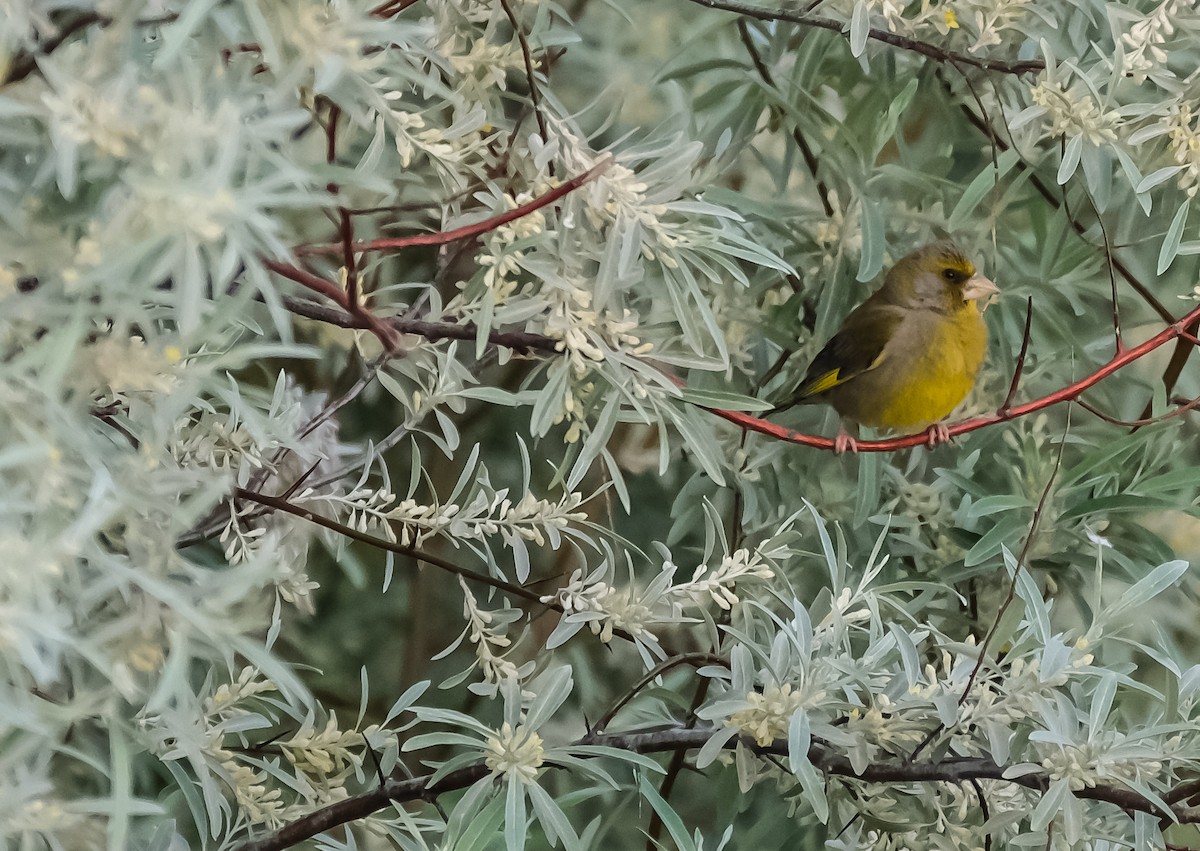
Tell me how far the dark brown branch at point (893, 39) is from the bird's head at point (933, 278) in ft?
1.04

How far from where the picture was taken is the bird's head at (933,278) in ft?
4.71

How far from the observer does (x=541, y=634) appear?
1.49 m

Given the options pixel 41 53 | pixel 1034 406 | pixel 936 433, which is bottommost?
pixel 936 433

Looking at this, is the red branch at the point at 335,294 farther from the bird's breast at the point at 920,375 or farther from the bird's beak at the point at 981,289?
the bird's breast at the point at 920,375

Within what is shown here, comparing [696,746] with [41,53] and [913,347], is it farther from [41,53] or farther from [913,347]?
[913,347]

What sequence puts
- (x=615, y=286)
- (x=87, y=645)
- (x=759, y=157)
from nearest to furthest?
(x=87, y=645) < (x=615, y=286) < (x=759, y=157)

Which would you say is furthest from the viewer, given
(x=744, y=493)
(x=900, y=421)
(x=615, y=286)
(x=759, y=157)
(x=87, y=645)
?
(x=900, y=421)

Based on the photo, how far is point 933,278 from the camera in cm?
154

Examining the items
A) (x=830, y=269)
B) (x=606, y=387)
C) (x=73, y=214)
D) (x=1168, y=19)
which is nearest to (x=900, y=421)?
(x=830, y=269)

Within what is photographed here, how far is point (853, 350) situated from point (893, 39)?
1.75 ft

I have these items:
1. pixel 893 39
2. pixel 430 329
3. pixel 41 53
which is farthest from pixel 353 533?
pixel 893 39

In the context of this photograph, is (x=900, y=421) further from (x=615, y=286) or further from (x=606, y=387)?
(x=615, y=286)

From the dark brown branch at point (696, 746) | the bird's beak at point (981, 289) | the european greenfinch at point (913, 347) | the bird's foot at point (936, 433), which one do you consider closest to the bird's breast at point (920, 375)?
the european greenfinch at point (913, 347)

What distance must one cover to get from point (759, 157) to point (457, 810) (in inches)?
29.6
